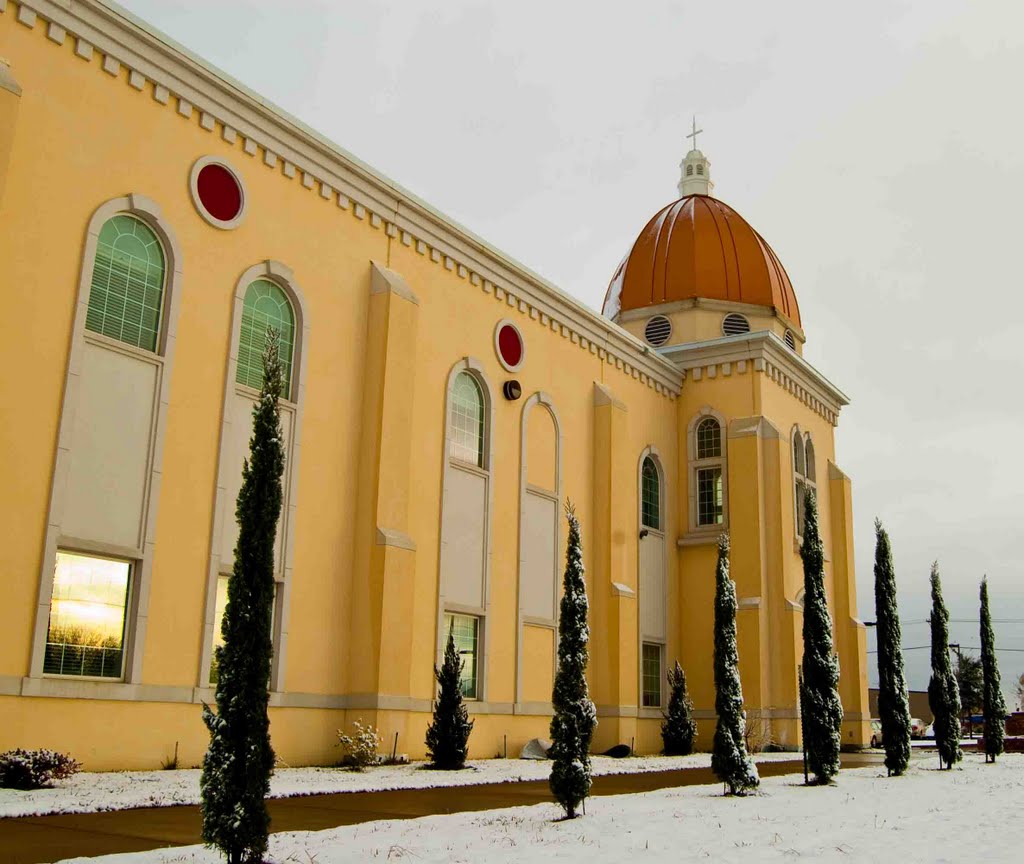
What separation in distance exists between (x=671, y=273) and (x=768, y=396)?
554 cm

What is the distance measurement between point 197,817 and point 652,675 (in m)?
19.2

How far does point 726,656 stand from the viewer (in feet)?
55.4

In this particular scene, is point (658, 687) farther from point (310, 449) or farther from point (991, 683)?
point (310, 449)

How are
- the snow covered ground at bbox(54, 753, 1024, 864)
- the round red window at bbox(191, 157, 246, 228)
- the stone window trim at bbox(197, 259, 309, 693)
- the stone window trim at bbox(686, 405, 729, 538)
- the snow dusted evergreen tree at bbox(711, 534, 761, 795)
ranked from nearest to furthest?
the snow covered ground at bbox(54, 753, 1024, 864), the snow dusted evergreen tree at bbox(711, 534, 761, 795), the stone window trim at bbox(197, 259, 309, 693), the round red window at bbox(191, 157, 246, 228), the stone window trim at bbox(686, 405, 729, 538)

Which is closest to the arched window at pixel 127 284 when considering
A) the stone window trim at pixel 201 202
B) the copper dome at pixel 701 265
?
the stone window trim at pixel 201 202

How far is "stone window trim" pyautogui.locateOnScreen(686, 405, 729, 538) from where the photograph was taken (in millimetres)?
30453

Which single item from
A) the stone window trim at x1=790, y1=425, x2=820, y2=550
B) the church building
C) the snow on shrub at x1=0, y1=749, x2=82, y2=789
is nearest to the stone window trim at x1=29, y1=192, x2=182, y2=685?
the church building

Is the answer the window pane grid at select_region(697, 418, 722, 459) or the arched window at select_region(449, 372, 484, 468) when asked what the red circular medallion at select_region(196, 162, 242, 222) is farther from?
the window pane grid at select_region(697, 418, 722, 459)

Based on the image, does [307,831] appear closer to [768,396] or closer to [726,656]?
[726,656]

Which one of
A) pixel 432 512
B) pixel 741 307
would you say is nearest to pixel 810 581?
pixel 432 512

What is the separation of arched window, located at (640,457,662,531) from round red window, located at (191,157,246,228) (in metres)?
14.8

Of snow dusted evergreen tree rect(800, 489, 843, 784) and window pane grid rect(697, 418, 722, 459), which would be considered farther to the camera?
window pane grid rect(697, 418, 722, 459)

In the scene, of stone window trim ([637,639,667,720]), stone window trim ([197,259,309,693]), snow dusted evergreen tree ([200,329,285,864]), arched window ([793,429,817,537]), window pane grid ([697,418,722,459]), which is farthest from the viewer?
arched window ([793,429,817,537])

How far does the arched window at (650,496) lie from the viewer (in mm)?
29719
